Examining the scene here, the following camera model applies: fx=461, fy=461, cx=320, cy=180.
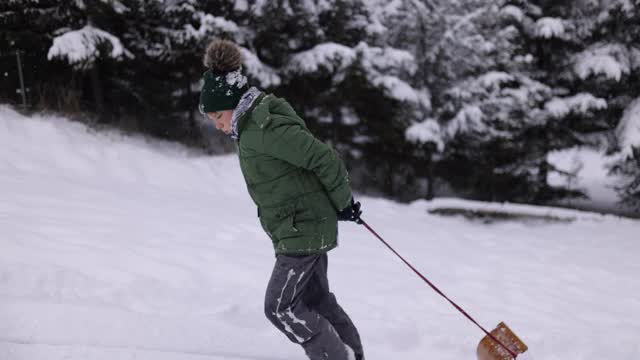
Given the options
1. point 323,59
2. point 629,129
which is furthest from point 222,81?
point 629,129

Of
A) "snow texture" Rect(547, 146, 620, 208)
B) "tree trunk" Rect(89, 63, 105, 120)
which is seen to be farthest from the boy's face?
"snow texture" Rect(547, 146, 620, 208)

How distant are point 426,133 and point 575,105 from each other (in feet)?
10.9

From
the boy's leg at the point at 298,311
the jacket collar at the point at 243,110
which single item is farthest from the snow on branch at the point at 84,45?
the boy's leg at the point at 298,311

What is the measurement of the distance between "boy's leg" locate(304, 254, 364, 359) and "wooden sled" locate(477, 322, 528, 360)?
2.77ft

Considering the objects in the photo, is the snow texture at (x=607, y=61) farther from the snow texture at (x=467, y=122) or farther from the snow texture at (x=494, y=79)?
the snow texture at (x=467, y=122)

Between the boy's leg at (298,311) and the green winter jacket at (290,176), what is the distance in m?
0.10

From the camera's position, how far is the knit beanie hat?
2477mm

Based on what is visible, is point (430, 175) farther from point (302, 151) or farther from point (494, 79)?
point (302, 151)

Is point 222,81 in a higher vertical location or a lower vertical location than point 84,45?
lower

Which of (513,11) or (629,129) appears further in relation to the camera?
(513,11)

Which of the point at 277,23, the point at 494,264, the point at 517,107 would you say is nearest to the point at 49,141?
the point at 277,23

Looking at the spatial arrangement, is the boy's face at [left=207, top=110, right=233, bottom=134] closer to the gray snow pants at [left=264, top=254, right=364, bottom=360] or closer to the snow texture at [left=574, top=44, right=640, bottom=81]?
the gray snow pants at [left=264, top=254, right=364, bottom=360]

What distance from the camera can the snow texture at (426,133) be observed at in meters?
10.6

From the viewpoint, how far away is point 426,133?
417 inches
